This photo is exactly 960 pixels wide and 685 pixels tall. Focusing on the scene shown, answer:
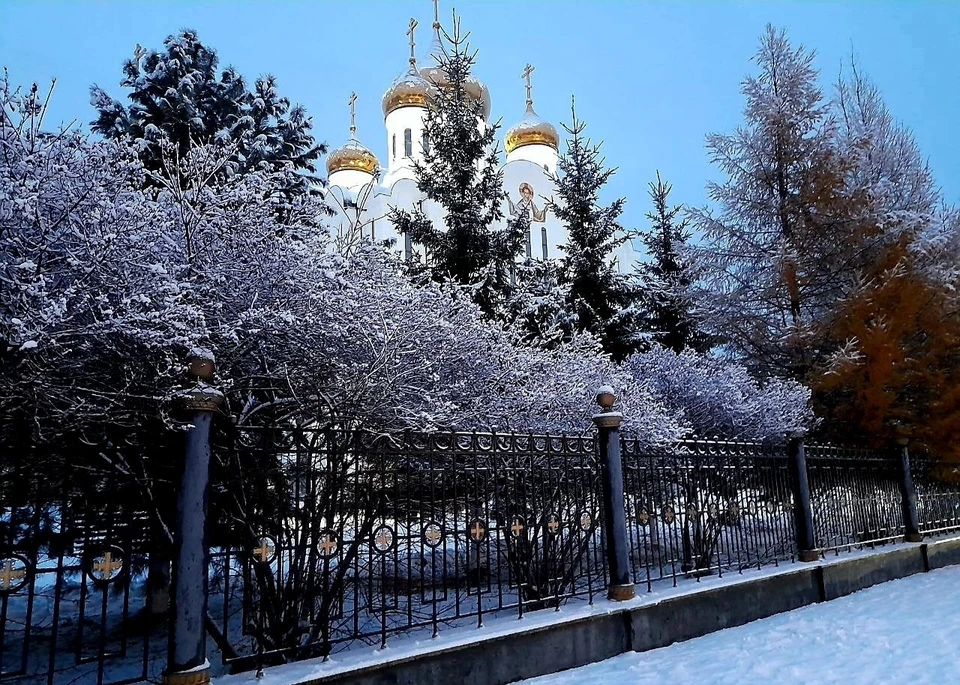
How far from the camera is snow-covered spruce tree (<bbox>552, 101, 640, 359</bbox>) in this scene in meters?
17.0

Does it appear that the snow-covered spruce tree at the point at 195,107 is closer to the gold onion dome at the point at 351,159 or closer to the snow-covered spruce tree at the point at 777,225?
the snow-covered spruce tree at the point at 777,225

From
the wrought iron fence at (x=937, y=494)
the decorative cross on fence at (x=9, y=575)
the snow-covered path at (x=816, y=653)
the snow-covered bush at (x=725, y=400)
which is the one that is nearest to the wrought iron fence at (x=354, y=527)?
the snow-covered path at (x=816, y=653)

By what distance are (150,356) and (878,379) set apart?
10.9 meters

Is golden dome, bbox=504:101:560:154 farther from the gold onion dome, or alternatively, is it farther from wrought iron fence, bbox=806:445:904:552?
wrought iron fence, bbox=806:445:904:552

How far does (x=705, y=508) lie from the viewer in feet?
23.3

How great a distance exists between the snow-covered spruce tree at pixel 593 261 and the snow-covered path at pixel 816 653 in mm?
10077

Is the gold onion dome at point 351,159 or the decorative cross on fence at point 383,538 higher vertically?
the gold onion dome at point 351,159

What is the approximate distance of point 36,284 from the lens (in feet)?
11.7

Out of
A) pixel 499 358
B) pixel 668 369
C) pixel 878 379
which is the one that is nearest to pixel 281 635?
pixel 499 358

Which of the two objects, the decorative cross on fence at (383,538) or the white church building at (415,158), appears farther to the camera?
the white church building at (415,158)

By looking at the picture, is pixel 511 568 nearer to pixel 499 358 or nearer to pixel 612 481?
pixel 612 481

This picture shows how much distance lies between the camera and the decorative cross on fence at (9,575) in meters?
3.20

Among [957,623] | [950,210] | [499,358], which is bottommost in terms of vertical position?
[957,623]

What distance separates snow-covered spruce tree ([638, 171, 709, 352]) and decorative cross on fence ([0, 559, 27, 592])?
42.6 feet
